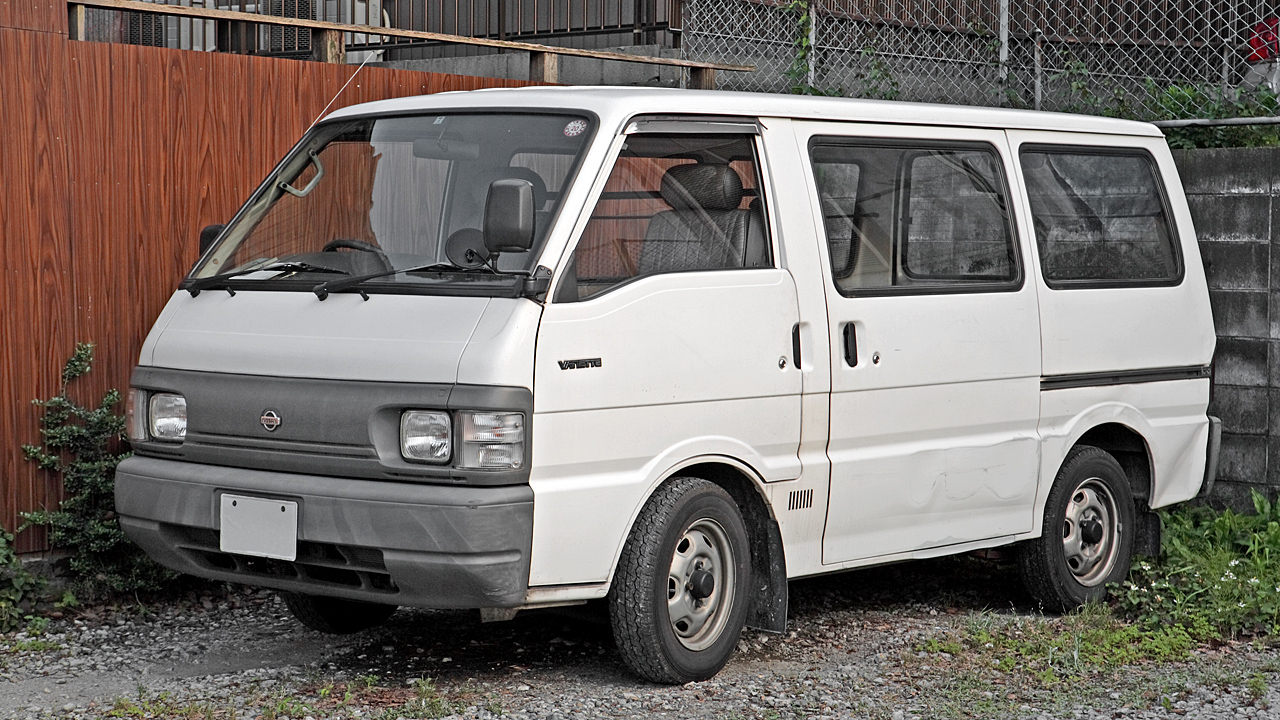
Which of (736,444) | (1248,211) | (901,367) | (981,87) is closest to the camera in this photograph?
(736,444)

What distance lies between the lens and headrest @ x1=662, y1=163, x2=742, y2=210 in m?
5.32

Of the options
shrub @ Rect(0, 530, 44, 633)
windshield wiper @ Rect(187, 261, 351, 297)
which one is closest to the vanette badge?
windshield wiper @ Rect(187, 261, 351, 297)

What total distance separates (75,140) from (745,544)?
321cm

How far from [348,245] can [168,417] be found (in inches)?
34.2

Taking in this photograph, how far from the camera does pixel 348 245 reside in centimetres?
542

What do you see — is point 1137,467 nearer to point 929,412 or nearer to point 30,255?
point 929,412

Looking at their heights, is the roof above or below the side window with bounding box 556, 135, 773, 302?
above

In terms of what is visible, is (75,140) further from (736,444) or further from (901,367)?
(901,367)

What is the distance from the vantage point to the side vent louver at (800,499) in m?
5.51

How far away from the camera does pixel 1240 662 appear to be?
19.4 ft

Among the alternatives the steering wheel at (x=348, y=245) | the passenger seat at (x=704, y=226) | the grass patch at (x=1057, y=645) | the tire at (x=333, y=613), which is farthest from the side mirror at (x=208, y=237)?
the grass patch at (x=1057, y=645)

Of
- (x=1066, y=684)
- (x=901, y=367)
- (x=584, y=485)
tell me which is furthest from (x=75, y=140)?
(x=1066, y=684)

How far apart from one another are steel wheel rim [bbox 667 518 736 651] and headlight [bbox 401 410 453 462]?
945 mm

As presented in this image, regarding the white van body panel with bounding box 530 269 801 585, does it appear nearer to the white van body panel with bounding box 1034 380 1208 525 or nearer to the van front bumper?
the van front bumper
